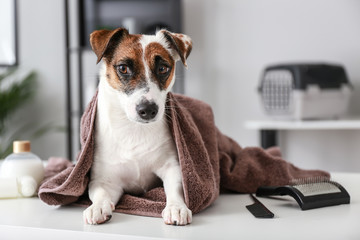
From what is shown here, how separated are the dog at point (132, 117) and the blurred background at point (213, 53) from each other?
1.77 m

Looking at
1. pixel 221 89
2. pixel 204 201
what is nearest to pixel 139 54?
pixel 204 201

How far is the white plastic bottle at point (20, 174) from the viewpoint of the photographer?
37.7 inches

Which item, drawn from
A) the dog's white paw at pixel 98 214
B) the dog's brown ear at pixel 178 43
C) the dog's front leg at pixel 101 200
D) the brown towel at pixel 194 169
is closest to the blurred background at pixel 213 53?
the brown towel at pixel 194 169

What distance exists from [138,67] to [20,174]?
1.32 feet

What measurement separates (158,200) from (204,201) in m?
0.11

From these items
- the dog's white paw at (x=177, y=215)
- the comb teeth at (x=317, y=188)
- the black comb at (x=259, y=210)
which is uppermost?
the comb teeth at (x=317, y=188)

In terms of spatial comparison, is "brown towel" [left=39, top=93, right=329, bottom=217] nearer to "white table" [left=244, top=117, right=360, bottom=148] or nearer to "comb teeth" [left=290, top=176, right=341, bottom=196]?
"comb teeth" [left=290, top=176, right=341, bottom=196]

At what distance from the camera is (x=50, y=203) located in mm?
858

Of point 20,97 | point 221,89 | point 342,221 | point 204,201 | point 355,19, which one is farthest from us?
point 20,97

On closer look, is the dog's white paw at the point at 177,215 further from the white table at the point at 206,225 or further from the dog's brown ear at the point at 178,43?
the dog's brown ear at the point at 178,43

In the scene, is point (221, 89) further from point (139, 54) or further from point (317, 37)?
point (139, 54)

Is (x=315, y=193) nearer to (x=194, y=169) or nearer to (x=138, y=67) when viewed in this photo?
(x=194, y=169)

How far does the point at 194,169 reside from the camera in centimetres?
86

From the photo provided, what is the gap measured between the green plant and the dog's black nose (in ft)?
7.65
